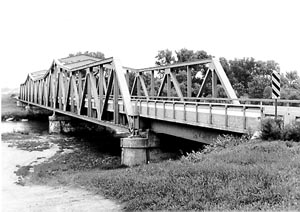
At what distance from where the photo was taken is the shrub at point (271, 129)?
513 inches

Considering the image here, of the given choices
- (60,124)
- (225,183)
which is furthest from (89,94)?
(225,183)

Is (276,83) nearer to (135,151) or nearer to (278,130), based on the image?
(278,130)

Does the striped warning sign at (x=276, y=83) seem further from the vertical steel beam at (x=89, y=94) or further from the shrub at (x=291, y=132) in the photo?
the vertical steel beam at (x=89, y=94)

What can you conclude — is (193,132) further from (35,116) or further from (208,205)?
(35,116)

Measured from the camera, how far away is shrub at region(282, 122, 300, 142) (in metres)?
12.5

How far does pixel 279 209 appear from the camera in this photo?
6906 millimetres

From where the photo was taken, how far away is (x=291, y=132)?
1267 centimetres

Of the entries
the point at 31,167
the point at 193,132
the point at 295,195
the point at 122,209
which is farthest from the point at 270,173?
the point at 31,167

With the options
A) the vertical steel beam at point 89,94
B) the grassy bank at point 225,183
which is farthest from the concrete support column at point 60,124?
the grassy bank at point 225,183

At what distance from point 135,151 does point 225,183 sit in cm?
1395

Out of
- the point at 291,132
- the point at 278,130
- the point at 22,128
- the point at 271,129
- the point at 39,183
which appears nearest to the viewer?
the point at 291,132

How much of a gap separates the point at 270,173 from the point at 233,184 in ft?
3.38

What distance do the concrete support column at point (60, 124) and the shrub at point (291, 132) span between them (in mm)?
40904

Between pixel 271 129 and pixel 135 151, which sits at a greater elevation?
pixel 271 129
